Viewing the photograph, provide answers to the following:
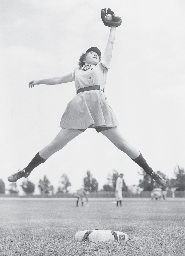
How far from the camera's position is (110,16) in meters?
5.40

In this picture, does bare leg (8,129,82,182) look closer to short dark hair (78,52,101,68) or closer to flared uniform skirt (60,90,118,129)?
flared uniform skirt (60,90,118,129)

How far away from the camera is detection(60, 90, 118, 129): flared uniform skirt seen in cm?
523

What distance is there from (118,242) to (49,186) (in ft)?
321

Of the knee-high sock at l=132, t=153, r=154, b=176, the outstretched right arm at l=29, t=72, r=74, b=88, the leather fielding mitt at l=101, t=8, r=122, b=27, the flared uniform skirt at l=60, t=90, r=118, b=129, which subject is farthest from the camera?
the outstretched right arm at l=29, t=72, r=74, b=88

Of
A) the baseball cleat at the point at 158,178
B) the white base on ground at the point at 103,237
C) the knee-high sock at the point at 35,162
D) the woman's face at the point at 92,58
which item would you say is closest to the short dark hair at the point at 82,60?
the woman's face at the point at 92,58

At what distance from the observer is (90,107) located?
532cm

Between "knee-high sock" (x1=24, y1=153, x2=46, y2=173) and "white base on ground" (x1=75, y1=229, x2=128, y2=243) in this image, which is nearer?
"knee-high sock" (x1=24, y1=153, x2=46, y2=173)

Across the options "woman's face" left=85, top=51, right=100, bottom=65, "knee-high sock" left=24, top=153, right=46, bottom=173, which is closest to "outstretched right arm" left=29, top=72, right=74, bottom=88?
"woman's face" left=85, top=51, right=100, bottom=65

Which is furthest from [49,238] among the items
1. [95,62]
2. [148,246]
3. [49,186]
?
[49,186]

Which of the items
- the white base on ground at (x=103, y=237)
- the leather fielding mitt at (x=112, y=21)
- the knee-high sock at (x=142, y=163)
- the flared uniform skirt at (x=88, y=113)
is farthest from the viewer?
the white base on ground at (x=103, y=237)

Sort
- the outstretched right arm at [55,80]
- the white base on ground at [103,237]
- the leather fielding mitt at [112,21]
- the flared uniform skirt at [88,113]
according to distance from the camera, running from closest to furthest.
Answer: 1. the flared uniform skirt at [88,113]
2. the leather fielding mitt at [112,21]
3. the outstretched right arm at [55,80]
4. the white base on ground at [103,237]

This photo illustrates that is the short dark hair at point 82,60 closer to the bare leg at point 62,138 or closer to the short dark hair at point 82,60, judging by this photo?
the short dark hair at point 82,60

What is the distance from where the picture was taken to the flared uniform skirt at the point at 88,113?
5.23m

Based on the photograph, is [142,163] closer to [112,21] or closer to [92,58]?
[92,58]
